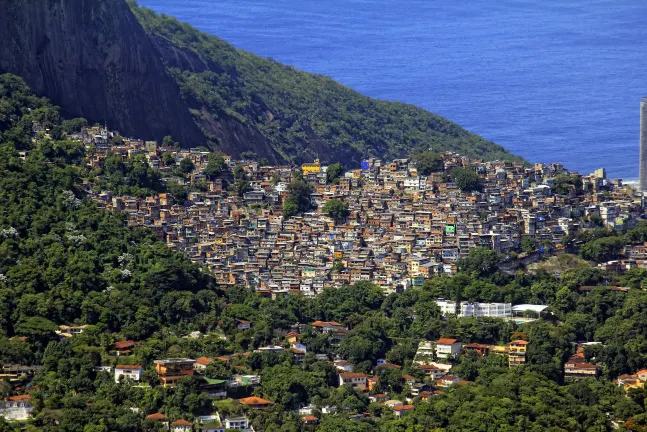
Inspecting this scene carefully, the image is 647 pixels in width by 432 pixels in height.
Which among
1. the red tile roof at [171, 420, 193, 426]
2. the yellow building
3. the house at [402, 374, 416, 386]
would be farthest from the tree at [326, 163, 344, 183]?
the red tile roof at [171, 420, 193, 426]

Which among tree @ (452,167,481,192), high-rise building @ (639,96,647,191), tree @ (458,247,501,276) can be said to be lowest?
tree @ (458,247,501,276)

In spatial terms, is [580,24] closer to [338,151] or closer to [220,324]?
[338,151]

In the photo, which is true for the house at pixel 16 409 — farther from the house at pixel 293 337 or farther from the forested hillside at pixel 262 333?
the house at pixel 293 337

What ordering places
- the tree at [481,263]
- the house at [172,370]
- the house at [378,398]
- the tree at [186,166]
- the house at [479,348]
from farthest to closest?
the tree at [186,166] < the tree at [481,263] < the house at [479,348] < the house at [378,398] < the house at [172,370]

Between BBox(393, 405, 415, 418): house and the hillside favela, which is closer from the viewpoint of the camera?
BBox(393, 405, 415, 418): house

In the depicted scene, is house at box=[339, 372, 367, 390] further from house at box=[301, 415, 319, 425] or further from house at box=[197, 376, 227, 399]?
house at box=[197, 376, 227, 399]

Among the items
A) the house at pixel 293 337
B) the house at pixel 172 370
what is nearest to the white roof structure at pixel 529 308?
the house at pixel 293 337
